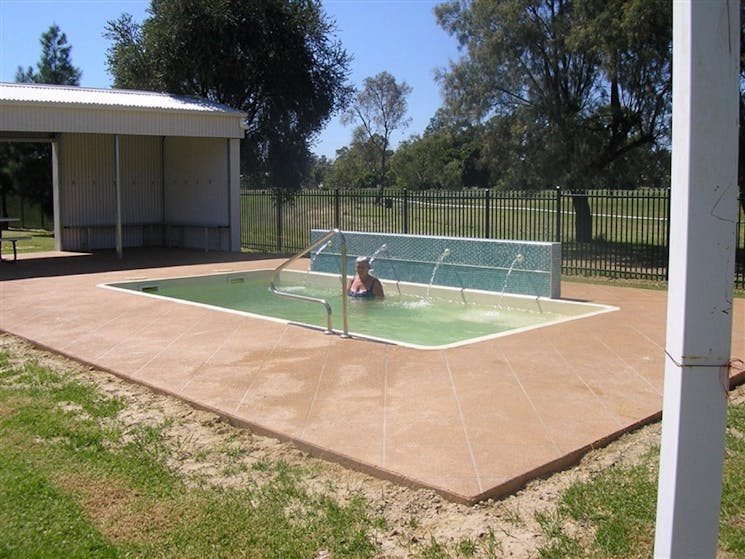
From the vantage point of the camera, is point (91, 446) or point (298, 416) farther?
point (298, 416)

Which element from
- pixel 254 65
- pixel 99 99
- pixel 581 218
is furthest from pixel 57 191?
pixel 581 218

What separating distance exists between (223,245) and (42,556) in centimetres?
1652

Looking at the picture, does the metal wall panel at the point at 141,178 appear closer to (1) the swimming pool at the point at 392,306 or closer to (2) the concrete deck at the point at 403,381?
(1) the swimming pool at the point at 392,306

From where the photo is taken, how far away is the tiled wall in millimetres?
11508

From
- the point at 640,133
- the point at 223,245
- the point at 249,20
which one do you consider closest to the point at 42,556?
the point at 223,245

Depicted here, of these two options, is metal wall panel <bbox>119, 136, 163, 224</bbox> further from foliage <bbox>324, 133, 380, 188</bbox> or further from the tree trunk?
foliage <bbox>324, 133, 380, 188</bbox>

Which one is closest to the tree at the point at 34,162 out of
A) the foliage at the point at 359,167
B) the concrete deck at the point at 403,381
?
the concrete deck at the point at 403,381

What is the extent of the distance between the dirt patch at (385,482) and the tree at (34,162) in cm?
2387

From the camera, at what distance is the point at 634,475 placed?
4.57 m

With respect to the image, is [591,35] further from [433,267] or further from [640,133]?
[433,267]

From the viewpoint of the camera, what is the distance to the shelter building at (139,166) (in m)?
17.0

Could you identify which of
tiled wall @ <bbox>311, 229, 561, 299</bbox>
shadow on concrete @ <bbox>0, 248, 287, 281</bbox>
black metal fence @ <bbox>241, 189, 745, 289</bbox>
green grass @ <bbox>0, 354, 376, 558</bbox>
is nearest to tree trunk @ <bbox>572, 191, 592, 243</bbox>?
black metal fence @ <bbox>241, 189, 745, 289</bbox>

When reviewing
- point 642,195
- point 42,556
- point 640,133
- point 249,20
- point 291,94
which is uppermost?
point 249,20

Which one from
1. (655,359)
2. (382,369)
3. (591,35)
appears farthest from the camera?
(591,35)
